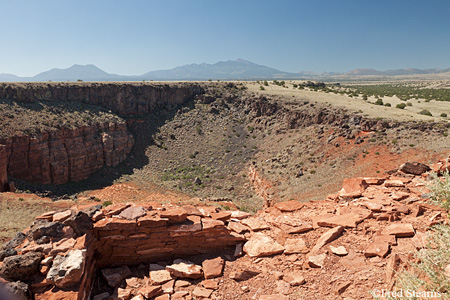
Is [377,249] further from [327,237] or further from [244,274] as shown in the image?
[244,274]

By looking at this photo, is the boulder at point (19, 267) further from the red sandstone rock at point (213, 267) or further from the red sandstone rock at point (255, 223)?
the red sandstone rock at point (255, 223)

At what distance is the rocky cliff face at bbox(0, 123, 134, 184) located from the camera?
30.8 meters

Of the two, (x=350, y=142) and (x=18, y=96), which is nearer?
(x=350, y=142)

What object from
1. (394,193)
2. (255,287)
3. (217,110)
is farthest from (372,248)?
(217,110)

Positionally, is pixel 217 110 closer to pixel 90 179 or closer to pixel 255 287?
pixel 90 179

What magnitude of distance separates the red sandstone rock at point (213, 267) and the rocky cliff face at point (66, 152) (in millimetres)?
26705

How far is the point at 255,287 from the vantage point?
786 centimetres

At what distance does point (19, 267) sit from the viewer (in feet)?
23.2

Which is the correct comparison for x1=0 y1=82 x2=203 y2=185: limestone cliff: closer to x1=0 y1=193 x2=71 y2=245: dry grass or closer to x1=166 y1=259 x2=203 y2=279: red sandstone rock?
x1=0 y1=193 x2=71 y2=245: dry grass

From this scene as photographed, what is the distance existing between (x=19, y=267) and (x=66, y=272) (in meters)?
1.33

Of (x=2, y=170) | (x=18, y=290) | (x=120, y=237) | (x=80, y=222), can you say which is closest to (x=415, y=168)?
(x=120, y=237)

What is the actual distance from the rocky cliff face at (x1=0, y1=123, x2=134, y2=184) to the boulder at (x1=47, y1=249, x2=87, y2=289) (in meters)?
24.8

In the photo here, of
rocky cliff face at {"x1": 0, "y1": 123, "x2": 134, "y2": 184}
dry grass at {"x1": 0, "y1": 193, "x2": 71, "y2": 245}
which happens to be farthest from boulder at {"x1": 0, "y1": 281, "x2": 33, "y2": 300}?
rocky cliff face at {"x1": 0, "y1": 123, "x2": 134, "y2": 184}

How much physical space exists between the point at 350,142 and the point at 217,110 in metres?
27.4
